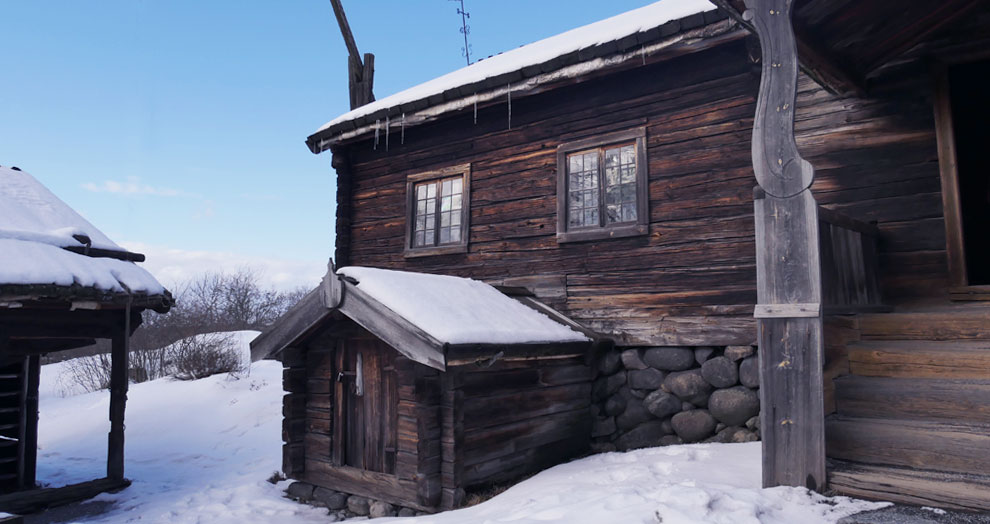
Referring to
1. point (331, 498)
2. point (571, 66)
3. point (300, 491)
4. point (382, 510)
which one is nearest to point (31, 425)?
point (300, 491)

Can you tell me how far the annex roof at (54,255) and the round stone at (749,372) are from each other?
6.90 metres

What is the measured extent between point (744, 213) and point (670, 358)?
1724mm

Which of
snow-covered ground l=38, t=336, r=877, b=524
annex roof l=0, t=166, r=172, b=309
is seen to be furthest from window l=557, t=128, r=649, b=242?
annex roof l=0, t=166, r=172, b=309

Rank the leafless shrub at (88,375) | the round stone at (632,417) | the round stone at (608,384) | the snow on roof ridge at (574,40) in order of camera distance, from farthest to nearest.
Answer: the leafless shrub at (88,375) → the round stone at (608,384) → the round stone at (632,417) → the snow on roof ridge at (574,40)

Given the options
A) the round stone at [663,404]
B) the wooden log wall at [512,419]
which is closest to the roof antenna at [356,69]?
the wooden log wall at [512,419]

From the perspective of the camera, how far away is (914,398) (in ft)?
12.8

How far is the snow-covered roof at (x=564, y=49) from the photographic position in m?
6.73

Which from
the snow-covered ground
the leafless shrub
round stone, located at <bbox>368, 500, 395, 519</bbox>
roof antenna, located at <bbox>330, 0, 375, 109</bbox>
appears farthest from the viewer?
the leafless shrub

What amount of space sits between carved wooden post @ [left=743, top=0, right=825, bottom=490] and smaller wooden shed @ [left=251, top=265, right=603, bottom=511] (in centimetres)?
254

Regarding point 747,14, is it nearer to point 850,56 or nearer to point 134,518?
point 850,56

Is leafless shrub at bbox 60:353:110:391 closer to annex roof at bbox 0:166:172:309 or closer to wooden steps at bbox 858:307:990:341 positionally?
annex roof at bbox 0:166:172:309

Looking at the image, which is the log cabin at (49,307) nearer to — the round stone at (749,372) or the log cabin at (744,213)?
the log cabin at (744,213)

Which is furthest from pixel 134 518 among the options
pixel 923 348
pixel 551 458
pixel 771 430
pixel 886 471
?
pixel 923 348

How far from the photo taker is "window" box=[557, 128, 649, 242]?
749cm
